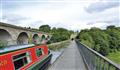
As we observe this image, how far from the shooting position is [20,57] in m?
7.13

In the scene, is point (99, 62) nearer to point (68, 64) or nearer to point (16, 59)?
point (16, 59)

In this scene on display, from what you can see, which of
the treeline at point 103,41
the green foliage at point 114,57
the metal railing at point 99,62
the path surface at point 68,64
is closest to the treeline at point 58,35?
the treeline at point 103,41

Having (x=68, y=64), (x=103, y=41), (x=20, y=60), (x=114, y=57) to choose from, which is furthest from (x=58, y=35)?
(x=20, y=60)

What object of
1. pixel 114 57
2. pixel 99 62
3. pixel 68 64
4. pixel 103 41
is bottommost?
pixel 114 57

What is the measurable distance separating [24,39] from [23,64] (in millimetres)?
50786

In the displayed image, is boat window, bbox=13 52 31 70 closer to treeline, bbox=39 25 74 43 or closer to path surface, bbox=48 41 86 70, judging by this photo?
path surface, bbox=48 41 86 70

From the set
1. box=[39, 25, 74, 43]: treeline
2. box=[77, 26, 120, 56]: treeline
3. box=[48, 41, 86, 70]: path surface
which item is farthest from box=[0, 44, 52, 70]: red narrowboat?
box=[39, 25, 74, 43]: treeline

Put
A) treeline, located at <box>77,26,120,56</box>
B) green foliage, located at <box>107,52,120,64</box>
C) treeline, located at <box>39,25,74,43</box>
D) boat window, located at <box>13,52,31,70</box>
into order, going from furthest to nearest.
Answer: treeline, located at <box>39,25,74,43</box>, treeline, located at <box>77,26,120,56</box>, green foliage, located at <box>107,52,120,64</box>, boat window, located at <box>13,52,31,70</box>

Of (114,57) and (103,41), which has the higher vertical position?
(103,41)

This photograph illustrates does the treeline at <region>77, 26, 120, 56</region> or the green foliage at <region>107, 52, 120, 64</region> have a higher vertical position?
the treeline at <region>77, 26, 120, 56</region>

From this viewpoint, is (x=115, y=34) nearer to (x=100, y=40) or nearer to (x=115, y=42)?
(x=115, y=42)

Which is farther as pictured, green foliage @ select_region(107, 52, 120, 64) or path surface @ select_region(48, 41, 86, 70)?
green foliage @ select_region(107, 52, 120, 64)

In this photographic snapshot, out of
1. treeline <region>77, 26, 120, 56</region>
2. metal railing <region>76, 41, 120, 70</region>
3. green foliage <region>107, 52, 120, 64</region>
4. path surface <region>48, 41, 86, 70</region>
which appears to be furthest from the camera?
treeline <region>77, 26, 120, 56</region>

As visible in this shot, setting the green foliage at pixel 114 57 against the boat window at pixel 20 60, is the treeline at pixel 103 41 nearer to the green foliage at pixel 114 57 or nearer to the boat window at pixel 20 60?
the green foliage at pixel 114 57
